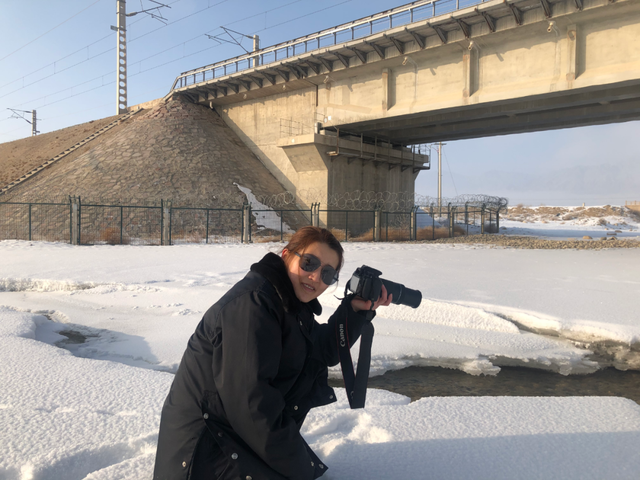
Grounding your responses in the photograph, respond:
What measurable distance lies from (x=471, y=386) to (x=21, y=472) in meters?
3.49

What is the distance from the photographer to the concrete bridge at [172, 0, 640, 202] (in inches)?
675

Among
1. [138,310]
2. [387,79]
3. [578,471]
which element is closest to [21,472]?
[578,471]

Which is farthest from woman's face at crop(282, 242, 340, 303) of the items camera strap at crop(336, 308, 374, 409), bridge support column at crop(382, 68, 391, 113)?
bridge support column at crop(382, 68, 391, 113)

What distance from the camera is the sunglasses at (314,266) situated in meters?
1.99

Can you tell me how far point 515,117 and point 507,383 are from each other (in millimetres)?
21740

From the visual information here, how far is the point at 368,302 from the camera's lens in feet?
7.86

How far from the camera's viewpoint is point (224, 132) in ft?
108

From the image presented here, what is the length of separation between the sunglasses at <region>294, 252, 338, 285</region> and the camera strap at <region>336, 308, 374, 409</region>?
1.33 ft

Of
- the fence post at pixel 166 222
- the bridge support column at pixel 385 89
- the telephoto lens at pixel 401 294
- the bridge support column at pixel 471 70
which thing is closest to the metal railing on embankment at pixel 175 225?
the fence post at pixel 166 222

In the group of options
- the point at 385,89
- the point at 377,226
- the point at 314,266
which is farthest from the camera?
the point at 377,226

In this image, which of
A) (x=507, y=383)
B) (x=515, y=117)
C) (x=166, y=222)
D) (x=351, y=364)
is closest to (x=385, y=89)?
(x=515, y=117)

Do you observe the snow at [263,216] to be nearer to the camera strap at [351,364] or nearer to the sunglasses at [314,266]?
the camera strap at [351,364]

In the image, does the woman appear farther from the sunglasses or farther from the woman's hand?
the woman's hand

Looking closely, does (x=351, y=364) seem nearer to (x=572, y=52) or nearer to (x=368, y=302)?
(x=368, y=302)
